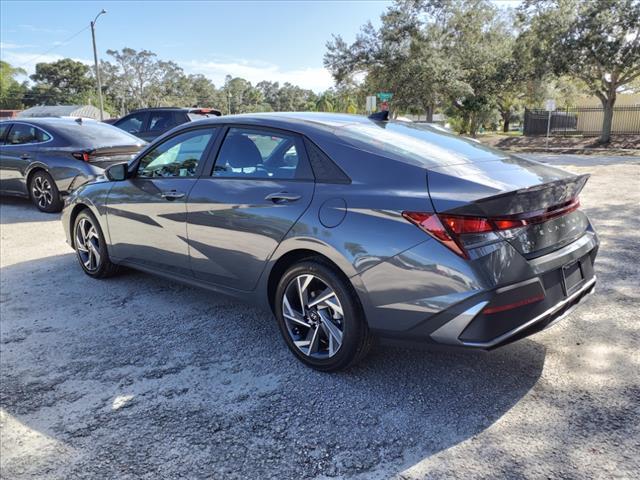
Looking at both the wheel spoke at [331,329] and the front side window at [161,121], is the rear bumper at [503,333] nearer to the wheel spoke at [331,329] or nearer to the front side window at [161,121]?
the wheel spoke at [331,329]

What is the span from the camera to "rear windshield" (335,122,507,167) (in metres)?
3.00

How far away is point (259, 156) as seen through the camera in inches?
141

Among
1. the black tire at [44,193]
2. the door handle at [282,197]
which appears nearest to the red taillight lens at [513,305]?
the door handle at [282,197]

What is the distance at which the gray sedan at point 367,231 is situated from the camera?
2541mm

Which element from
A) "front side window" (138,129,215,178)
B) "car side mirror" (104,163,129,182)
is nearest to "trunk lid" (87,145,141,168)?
"car side mirror" (104,163,129,182)

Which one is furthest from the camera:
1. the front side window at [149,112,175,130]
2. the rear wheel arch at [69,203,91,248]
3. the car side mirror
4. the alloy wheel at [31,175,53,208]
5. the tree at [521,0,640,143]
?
the tree at [521,0,640,143]

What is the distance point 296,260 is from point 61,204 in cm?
686

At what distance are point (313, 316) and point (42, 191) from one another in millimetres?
7389

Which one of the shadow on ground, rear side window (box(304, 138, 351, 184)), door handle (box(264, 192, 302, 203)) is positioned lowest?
the shadow on ground

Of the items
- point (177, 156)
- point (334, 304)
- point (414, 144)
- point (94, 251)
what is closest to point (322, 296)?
point (334, 304)

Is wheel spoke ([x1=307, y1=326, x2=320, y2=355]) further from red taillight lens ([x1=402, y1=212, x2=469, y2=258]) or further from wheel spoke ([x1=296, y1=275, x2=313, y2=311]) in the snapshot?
red taillight lens ([x1=402, y1=212, x2=469, y2=258])

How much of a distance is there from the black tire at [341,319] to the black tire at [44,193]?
22.3 ft

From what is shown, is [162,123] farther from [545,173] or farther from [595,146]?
[595,146]

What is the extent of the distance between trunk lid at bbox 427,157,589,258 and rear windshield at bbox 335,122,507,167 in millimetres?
147
